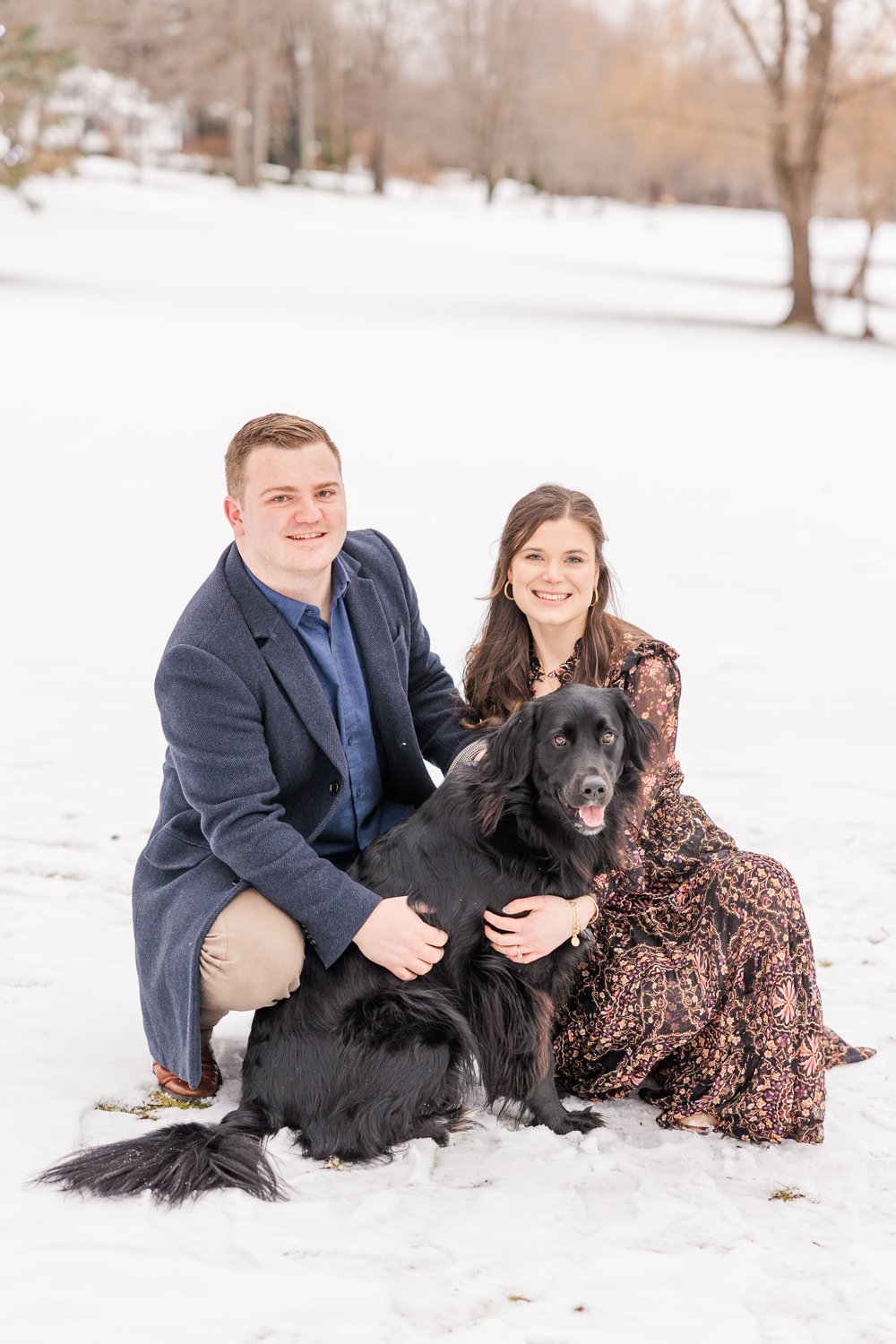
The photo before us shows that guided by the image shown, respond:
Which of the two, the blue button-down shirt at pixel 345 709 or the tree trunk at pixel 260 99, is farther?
the tree trunk at pixel 260 99

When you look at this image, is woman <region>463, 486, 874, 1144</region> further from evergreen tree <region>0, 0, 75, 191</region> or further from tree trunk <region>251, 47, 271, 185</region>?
tree trunk <region>251, 47, 271, 185</region>

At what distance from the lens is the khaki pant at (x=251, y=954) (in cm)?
254

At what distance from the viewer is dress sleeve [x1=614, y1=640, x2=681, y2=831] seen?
2744 millimetres

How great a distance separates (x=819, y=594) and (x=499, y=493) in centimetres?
279

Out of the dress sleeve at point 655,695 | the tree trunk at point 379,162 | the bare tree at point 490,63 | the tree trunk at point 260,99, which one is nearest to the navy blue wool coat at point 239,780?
the dress sleeve at point 655,695

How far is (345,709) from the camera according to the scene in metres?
2.82

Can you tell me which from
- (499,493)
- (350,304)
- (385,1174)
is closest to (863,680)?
(499,493)

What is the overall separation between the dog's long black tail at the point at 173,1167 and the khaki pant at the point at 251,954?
0.87ft

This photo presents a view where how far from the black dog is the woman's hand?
3 cm

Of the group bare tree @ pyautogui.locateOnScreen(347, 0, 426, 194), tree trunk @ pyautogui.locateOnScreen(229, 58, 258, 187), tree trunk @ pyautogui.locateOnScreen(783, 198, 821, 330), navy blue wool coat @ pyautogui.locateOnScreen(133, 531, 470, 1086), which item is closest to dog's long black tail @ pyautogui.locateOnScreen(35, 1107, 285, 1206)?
navy blue wool coat @ pyautogui.locateOnScreen(133, 531, 470, 1086)

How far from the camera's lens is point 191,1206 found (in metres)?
2.30

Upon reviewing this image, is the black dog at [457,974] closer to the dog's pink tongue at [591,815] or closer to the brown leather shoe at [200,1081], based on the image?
the dog's pink tongue at [591,815]

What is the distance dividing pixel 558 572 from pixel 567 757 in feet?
1.64

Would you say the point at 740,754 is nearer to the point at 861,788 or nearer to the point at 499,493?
the point at 861,788
